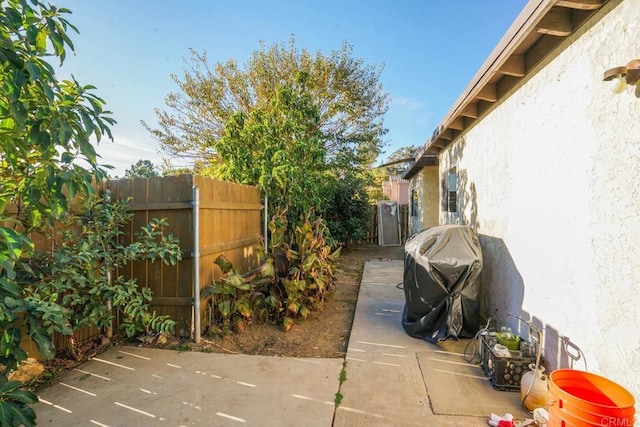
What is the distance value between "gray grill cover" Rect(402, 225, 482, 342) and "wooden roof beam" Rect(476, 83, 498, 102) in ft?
5.42

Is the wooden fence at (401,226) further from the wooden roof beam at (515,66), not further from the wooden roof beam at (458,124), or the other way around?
the wooden roof beam at (515,66)

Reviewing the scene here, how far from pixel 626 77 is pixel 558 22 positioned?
0.94 meters

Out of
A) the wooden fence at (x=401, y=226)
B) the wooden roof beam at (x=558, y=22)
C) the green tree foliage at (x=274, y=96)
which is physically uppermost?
the green tree foliage at (x=274, y=96)

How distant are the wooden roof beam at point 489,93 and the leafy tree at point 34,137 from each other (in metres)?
3.96

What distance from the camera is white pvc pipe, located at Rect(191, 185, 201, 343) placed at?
11.8 ft

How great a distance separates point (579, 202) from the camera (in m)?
2.39

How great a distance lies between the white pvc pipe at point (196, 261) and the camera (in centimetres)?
360

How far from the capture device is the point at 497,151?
13.2ft

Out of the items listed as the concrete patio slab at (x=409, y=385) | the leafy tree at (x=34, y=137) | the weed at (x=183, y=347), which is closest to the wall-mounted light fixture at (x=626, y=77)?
the concrete patio slab at (x=409, y=385)

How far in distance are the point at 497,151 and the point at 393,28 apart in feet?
17.8

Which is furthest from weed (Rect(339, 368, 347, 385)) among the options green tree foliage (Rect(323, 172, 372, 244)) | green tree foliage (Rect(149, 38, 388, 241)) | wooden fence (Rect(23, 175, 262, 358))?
green tree foliage (Rect(323, 172, 372, 244))

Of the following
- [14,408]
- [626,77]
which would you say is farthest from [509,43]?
[14,408]

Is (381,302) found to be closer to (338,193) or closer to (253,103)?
(338,193)

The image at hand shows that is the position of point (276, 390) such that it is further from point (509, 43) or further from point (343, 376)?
point (509, 43)
